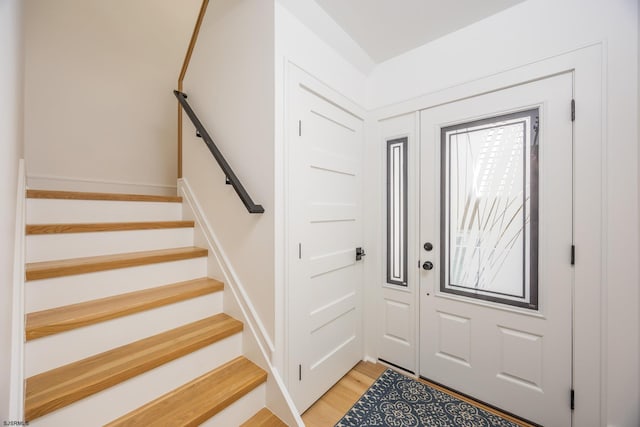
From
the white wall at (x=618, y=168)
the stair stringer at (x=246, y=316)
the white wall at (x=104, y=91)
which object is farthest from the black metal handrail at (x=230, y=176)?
the white wall at (x=618, y=168)

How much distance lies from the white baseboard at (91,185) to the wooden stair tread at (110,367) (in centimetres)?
199

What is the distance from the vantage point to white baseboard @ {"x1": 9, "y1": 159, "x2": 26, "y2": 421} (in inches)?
32.6

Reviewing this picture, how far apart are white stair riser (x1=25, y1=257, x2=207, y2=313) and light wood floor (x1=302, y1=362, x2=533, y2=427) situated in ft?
3.95

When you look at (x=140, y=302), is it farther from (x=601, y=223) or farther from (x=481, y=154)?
(x=601, y=223)

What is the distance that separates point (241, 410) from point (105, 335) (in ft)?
2.47

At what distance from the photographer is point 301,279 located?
1.60 m

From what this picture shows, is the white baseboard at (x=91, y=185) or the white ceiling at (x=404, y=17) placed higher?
the white ceiling at (x=404, y=17)

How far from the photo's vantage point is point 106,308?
1221 mm

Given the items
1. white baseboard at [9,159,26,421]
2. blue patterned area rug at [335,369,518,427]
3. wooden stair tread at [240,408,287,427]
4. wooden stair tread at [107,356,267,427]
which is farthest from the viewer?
blue patterned area rug at [335,369,518,427]

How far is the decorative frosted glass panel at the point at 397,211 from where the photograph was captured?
6.75 ft

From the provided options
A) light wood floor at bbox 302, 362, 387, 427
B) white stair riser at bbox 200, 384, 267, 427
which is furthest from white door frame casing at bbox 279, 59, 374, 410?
light wood floor at bbox 302, 362, 387, 427

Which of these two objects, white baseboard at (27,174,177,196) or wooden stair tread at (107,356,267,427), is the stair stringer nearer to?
wooden stair tread at (107,356,267,427)

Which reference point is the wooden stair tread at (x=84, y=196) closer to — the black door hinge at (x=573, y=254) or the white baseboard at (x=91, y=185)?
the white baseboard at (x=91, y=185)

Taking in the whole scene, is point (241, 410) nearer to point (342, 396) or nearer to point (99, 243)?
point (342, 396)
